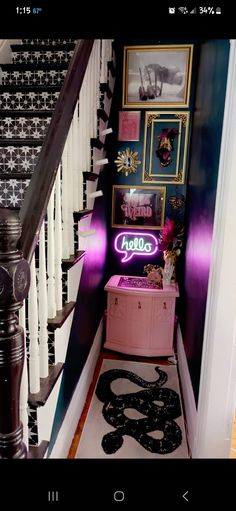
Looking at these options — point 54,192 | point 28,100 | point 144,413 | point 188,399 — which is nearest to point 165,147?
point 28,100

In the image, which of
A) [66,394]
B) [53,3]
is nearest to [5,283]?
[53,3]

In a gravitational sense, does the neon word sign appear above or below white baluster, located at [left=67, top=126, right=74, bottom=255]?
below

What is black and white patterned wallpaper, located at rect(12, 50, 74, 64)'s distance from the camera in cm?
289

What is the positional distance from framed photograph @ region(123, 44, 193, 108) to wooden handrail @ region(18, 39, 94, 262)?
207 centimetres

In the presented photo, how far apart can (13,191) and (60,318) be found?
37.5 inches

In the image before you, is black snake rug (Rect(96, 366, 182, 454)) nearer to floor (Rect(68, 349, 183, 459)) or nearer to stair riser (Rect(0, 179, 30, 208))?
floor (Rect(68, 349, 183, 459))

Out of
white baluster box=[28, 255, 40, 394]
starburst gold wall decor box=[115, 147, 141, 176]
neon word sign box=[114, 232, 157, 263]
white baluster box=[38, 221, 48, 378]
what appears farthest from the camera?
neon word sign box=[114, 232, 157, 263]

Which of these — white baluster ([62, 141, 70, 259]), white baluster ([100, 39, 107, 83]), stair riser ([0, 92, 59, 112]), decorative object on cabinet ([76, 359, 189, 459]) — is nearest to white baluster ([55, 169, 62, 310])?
white baluster ([62, 141, 70, 259])

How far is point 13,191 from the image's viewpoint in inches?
76.9

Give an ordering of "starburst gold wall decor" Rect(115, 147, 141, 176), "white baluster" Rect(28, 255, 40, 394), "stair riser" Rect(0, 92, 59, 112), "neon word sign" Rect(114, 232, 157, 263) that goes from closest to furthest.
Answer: "white baluster" Rect(28, 255, 40, 394), "stair riser" Rect(0, 92, 59, 112), "starburst gold wall decor" Rect(115, 147, 141, 176), "neon word sign" Rect(114, 232, 157, 263)

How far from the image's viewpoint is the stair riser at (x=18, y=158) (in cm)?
210

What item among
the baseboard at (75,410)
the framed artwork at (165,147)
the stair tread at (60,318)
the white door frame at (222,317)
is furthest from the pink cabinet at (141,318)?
the stair tread at (60,318)
